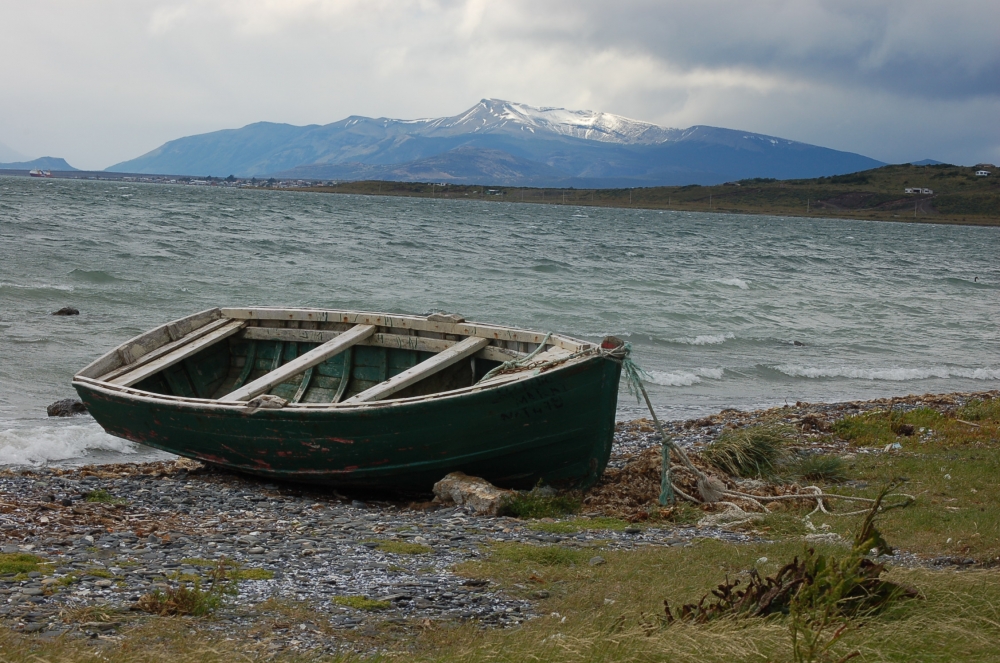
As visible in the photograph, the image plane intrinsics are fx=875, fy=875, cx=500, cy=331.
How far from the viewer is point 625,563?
7512 mm

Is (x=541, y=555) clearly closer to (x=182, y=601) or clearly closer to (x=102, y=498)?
(x=182, y=601)

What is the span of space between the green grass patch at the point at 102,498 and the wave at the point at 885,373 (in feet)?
60.0

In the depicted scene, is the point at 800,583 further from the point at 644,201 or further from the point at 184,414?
the point at 644,201

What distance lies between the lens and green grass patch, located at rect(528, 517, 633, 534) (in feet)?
29.1

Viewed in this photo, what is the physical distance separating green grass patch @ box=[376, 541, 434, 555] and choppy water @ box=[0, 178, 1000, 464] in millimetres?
8072

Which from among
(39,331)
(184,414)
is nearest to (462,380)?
(184,414)

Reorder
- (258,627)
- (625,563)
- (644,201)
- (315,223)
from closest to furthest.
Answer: (258,627)
(625,563)
(315,223)
(644,201)

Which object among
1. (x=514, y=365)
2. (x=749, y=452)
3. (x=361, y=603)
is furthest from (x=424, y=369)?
(x=361, y=603)

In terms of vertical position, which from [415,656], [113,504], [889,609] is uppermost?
[889,609]

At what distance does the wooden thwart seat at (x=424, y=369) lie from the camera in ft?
36.8

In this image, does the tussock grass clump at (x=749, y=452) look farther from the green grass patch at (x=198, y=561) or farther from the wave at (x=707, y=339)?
the wave at (x=707, y=339)

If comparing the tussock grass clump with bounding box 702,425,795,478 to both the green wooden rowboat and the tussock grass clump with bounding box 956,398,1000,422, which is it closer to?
the green wooden rowboat

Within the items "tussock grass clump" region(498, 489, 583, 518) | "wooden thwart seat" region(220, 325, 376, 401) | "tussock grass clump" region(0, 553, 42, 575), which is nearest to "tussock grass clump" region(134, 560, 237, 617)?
"tussock grass clump" region(0, 553, 42, 575)

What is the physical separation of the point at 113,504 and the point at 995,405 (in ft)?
48.2
